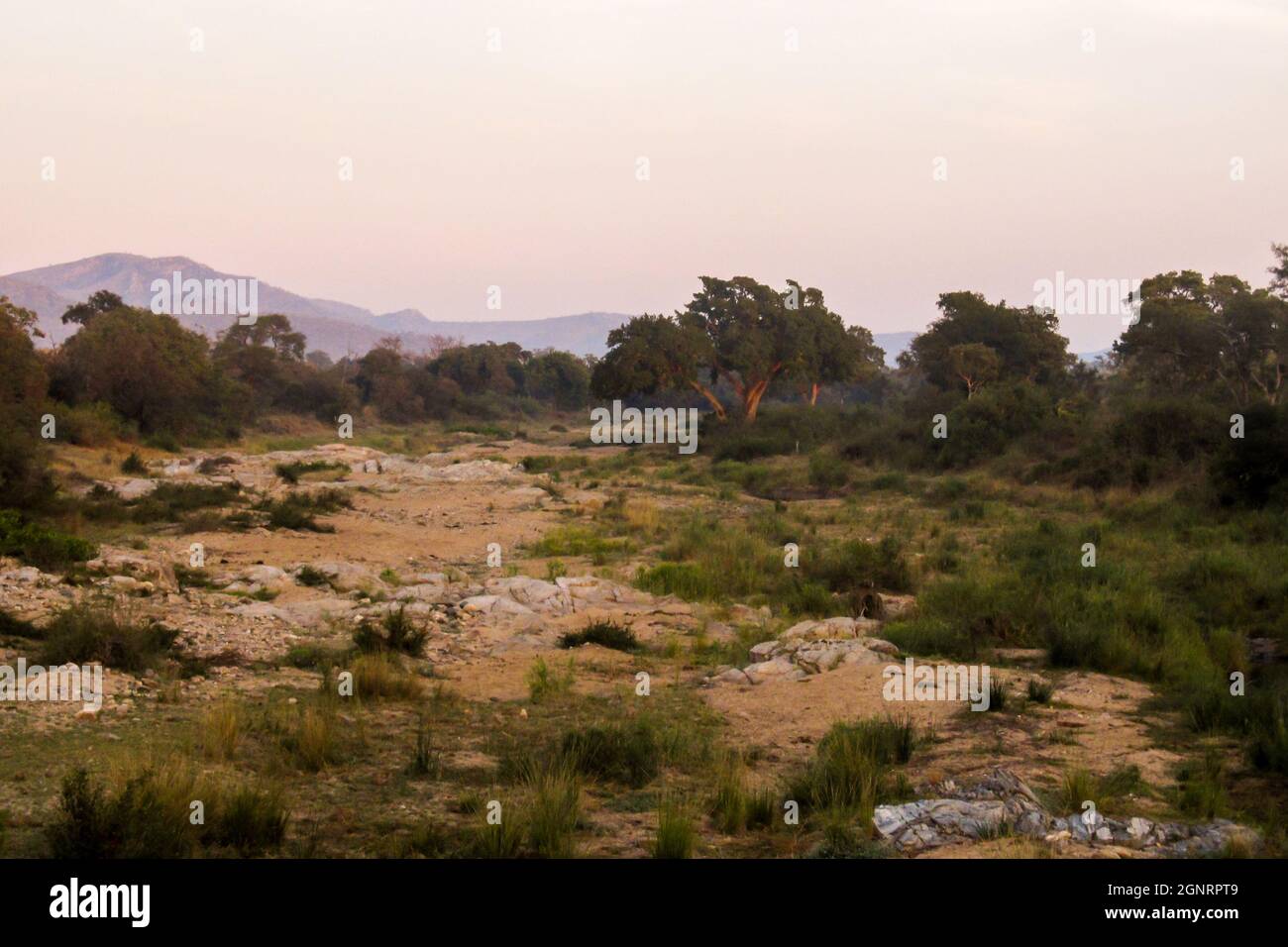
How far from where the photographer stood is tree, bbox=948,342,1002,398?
37.2 m

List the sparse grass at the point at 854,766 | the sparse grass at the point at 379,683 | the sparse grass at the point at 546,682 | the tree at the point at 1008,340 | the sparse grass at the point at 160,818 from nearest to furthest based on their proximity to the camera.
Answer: the sparse grass at the point at 160,818, the sparse grass at the point at 854,766, the sparse grass at the point at 379,683, the sparse grass at the point at 546,682, the tree at the point at 1008,340

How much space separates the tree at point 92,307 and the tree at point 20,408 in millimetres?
21222

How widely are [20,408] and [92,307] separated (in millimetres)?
30595

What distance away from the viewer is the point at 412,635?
1005 centimetres

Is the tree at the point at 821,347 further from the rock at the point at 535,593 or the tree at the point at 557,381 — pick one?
the tree at the point at 557,381

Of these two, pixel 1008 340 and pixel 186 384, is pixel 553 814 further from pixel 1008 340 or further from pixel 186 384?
pixel 1008 340

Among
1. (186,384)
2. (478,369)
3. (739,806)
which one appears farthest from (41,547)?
(478,369)

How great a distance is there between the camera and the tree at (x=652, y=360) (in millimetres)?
40213

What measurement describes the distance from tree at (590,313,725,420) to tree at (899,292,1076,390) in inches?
358

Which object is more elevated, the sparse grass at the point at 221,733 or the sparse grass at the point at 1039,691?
the sparse grass at the point at 221,733

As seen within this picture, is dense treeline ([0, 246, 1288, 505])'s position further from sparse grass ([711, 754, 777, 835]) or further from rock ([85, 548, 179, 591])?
sparse grass ([711, 754, 777, 835])

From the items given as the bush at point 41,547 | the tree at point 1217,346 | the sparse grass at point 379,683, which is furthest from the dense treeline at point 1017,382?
the bush at point 41,547

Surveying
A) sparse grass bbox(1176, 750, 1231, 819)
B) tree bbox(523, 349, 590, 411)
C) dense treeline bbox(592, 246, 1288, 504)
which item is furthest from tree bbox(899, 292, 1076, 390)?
tree bbox(523, 349, 590, 411)
